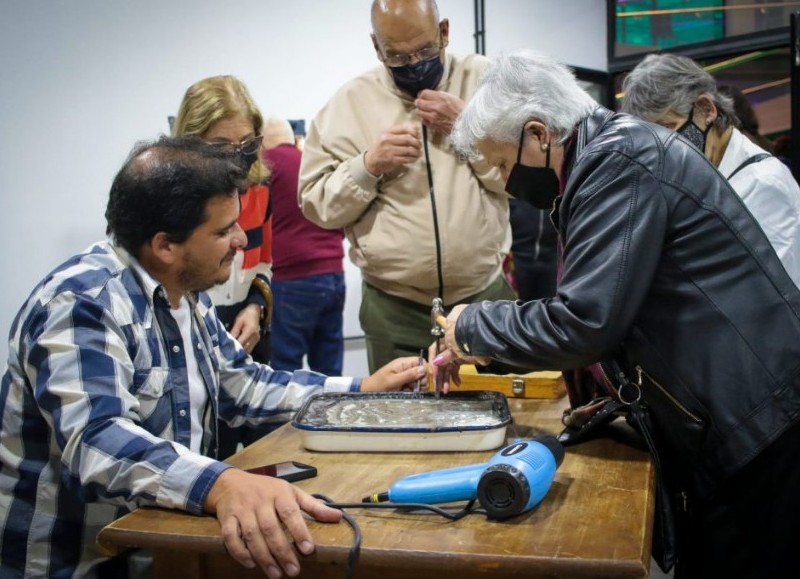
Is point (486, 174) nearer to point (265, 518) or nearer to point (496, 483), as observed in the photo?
point (496, 483)

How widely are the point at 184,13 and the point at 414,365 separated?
331 cm

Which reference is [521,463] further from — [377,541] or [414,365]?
[414,365]

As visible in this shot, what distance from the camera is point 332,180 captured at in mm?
2566

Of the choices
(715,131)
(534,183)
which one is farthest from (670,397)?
(715,131)

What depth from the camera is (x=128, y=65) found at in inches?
179

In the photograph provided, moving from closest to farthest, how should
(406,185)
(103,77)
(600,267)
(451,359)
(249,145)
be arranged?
(600,267) → (451,359) → (249,145) → (406,185) → (103,77)

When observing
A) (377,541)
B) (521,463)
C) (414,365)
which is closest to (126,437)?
(377,541)

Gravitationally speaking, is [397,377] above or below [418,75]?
below

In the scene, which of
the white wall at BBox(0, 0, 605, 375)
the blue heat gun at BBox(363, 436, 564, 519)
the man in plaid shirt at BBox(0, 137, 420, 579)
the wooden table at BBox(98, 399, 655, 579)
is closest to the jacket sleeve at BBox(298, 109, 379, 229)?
the man in plaid shirt at BBox(0, 137, 420, 579)

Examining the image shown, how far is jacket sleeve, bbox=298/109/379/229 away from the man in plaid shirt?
64 cm

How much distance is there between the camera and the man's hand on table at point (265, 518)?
123 cm

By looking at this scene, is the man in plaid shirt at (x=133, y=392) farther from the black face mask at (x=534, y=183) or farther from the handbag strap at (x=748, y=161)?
the handbag strap at (x=748, y=161)

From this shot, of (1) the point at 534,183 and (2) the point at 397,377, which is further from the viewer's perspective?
(2) the point at 397,377

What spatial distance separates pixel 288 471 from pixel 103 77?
3.50 meters
